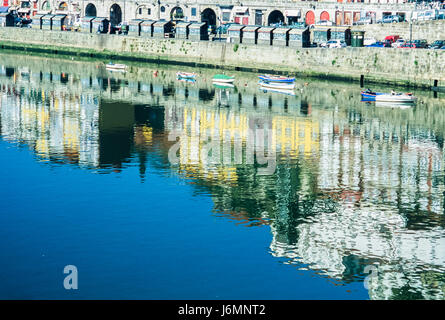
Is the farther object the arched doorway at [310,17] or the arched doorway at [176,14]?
the arched doorway at [176,14]

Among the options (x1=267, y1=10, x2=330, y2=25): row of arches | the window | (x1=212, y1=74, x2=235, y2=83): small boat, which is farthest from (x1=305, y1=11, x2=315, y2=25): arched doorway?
(x1=212, y1=74, x2=235, y2=83): small boat

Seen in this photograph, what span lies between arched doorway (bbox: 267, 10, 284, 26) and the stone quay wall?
25001mm

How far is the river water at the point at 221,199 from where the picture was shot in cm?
3884

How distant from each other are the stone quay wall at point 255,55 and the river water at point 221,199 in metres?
10.8

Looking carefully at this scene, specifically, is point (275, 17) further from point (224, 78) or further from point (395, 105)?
point (395, 105)

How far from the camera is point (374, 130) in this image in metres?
75.0

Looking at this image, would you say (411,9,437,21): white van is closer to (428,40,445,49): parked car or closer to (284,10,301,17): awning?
(428,40,445,49): parked car

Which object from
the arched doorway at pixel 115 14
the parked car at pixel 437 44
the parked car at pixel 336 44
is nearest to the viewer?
the parked car at pixel 437 44

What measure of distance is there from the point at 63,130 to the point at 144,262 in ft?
112

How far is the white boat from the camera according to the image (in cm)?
8869

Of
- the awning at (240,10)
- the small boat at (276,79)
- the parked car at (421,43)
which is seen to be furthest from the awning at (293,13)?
the small boat at (276,79)

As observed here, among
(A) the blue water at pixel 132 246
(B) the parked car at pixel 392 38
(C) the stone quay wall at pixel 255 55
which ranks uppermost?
(B) the parked car at pixel 392 38

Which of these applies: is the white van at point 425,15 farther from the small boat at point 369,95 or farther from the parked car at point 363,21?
the small boat at point 369,95
